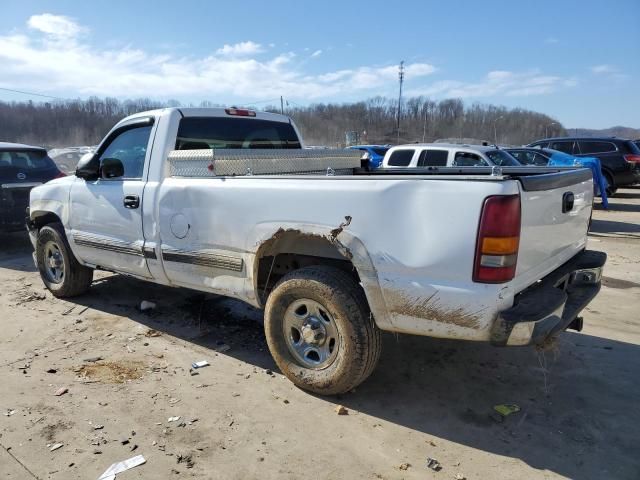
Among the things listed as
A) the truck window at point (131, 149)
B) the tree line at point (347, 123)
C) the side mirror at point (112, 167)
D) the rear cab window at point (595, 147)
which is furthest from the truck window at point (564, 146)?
the tree line at point (347, 123)

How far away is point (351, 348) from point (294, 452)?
2.34 feet

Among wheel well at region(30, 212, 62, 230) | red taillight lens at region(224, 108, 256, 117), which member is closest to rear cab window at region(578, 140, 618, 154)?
red taillight lens at region(224, 108, 256, 117)

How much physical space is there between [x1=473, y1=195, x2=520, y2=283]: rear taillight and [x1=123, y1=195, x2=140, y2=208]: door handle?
2950 mm

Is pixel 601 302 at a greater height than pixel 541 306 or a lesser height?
lesser

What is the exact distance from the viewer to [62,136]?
227 feet

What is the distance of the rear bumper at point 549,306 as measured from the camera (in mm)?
2592

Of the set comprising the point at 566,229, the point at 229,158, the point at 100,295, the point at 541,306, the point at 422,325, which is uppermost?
the point at 229,158

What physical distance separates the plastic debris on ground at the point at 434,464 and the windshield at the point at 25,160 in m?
8.60

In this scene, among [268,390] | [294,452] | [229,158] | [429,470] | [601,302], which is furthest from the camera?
[601,302]

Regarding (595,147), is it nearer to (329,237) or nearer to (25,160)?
(329,237)

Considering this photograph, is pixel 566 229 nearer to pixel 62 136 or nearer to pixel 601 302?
pixel 601 302

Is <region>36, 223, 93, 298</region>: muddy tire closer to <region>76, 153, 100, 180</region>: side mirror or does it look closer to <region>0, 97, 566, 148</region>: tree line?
<region>76, 153, 100, 180</region>: side mirror

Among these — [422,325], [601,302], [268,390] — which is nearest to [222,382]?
[268,390]

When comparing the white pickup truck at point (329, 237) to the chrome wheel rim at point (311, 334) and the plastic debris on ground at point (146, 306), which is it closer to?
the chrome wheel rim at point (311, 334)
